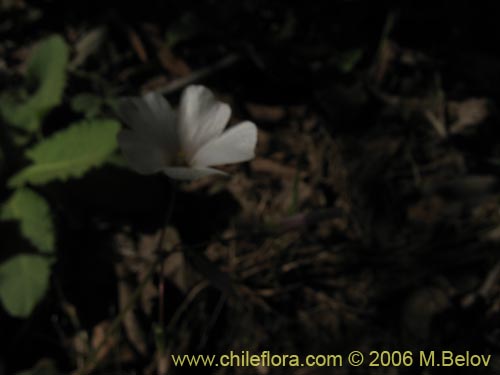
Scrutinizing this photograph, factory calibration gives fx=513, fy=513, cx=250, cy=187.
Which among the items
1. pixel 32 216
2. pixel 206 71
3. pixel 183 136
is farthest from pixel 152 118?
pixel 206 71

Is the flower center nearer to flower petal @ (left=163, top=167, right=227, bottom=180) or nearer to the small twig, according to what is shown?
flower petal @ (left=163, top=167, right=227, bottom=180)

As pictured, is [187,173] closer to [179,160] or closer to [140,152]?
[140,152]

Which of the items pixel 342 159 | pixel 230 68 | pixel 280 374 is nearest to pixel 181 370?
pixel 280 374

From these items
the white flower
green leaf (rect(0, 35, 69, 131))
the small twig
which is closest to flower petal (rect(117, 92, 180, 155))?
the white flower

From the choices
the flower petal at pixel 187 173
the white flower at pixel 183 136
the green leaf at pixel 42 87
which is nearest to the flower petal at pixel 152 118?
the white flower at pixel 183 136

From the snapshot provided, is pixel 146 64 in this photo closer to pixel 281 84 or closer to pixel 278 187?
pixel 281 84
